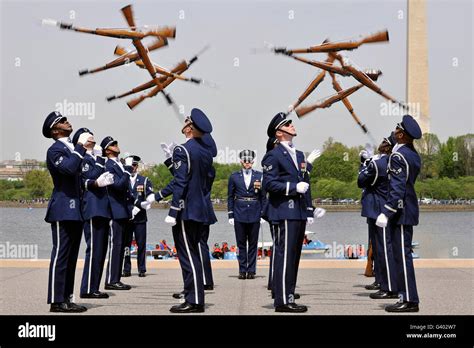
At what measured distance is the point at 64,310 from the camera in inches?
380

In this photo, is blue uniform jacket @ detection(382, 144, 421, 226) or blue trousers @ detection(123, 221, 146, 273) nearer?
blue uniform jacket @ detection(382, 144, 421, 226)

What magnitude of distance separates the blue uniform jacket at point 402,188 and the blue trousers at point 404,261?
0.12 meters

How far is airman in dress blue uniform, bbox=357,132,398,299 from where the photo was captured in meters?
11.5

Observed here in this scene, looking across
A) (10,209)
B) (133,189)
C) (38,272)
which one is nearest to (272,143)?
(133,189)

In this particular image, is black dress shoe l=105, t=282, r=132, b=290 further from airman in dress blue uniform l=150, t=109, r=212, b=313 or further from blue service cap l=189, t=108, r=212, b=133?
blue service cap l=189, t=108, r=212, b=133

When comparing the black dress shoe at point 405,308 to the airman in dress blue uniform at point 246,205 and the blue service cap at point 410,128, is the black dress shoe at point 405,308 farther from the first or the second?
the airman in dress blue uniform at point 246,205

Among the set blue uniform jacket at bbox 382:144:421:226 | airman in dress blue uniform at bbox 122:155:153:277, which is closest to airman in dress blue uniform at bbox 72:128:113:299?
airman in dress blue uniform at bbox 122:155:153:277

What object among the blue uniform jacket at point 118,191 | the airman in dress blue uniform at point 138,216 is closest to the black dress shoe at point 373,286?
the blue uniform jacket at point 118,191

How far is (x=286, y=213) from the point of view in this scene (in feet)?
31.7

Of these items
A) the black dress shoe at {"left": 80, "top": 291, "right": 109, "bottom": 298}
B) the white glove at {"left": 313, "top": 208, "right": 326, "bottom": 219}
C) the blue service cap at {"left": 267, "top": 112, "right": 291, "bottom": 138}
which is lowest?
the black dress shoe at {"left": 80, "top": 291, "right": 109, "bottom": 298}

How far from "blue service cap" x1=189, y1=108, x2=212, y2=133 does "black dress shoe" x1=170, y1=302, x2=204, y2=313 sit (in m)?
1.85

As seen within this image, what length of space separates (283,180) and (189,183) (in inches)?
39.3

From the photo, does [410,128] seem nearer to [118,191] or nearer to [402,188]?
[402,188]

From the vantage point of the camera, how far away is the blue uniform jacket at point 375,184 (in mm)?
11586
